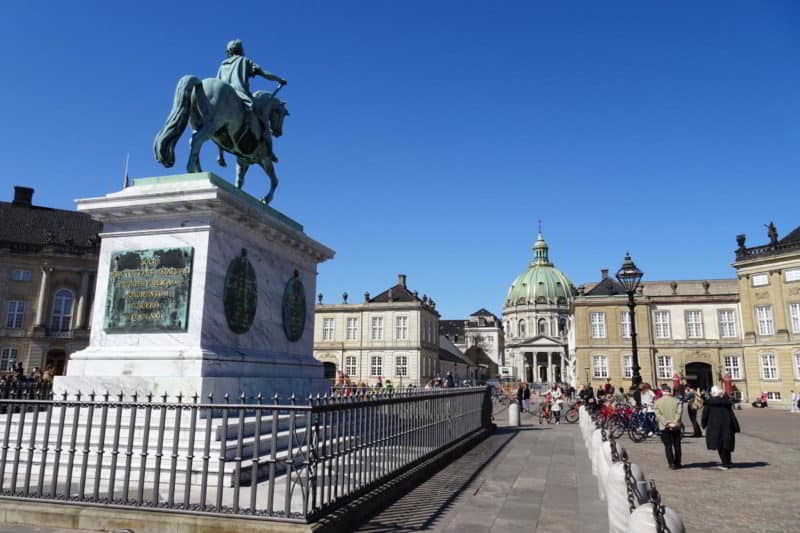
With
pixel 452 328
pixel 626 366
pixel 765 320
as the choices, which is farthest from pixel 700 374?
pixel 452 328

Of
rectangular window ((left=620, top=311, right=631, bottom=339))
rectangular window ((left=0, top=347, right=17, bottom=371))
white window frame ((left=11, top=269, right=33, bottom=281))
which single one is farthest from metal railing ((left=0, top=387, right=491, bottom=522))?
rectangular window ((left=620, top=311, right=631, bottom=339))

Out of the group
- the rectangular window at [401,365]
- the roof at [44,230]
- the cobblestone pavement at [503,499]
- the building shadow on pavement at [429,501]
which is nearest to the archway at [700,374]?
the rectangular window at [401,365]

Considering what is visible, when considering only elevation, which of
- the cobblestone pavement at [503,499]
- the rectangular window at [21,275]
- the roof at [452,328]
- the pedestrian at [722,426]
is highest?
the roof at [452,328]

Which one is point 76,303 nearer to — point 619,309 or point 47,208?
point 47,208

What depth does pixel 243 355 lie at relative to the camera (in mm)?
9141

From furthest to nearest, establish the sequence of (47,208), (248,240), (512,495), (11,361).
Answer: (47,208)
(11,361)
(248,240)
(512,495)

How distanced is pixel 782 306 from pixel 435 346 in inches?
1561

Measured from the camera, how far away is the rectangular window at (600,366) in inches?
2270

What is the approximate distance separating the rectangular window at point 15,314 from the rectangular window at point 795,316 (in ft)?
207

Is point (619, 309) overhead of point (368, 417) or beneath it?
overhead

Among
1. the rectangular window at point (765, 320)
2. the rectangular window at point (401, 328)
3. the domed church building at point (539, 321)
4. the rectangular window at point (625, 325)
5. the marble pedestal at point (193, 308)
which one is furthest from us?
the domed church building at point (539, 321)

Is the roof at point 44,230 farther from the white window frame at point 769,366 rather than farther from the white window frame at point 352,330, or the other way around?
the white window frame at point 769,366

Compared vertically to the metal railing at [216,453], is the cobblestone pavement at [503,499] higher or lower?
lower

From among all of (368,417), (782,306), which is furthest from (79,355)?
(782,306)
